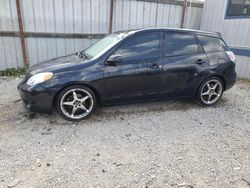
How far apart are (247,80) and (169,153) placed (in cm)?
506

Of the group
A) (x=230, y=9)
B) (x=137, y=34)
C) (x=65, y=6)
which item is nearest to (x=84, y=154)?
(x=137, y=34)

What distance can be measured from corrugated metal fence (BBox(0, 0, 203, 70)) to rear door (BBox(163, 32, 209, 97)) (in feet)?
11.6

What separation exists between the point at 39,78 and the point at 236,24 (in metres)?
6.39

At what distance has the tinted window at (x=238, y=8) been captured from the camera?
22.5 ft

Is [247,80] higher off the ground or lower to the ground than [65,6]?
lower

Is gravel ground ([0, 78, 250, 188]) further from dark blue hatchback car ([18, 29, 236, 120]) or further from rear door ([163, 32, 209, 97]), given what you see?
rear door ([163, 32, 209, 97])

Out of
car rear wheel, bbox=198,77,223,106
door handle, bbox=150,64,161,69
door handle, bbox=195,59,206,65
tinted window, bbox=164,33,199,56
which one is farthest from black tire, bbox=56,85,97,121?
car rear wheel, bbox=198,77,223,106

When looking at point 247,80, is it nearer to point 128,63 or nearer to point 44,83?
point 128,63

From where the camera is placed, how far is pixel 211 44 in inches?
171

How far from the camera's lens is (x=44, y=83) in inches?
134

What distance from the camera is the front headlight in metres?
3.43

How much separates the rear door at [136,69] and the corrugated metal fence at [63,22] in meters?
3.55

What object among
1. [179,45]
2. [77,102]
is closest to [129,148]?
[77,102]

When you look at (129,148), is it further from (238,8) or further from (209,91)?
(238,8)
